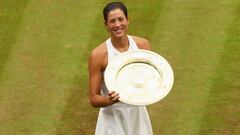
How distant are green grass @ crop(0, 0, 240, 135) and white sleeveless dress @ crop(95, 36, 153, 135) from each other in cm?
170

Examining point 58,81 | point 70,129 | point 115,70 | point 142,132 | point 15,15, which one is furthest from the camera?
point 15,15

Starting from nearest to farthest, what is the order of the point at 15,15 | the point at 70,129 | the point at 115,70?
the point at 115,70 → the point at 70,129 → the point at 15,15

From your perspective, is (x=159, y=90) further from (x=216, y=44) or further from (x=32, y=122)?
(x=216, y=44)

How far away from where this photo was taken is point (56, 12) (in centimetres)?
1050

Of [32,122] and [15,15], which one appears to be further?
[15,15]

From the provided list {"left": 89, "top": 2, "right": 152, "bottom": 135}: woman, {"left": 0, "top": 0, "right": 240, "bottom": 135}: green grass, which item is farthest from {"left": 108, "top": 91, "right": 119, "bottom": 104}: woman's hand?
{"left": 0, "top": 0, "right": 240, "bottom": 135}: green grass

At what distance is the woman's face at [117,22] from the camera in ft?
20.0

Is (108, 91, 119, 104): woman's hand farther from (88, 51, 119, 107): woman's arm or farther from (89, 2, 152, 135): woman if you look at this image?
(88, 51, 119, 107): woman's arm

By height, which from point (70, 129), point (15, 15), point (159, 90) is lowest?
point (70, 129)

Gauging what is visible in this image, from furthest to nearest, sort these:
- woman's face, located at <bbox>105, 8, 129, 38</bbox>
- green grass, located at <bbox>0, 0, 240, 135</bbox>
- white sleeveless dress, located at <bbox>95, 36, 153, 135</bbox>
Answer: green grass, located at <bbox>0, 0, 240, 135</bbox>
white sleeveless dress, located at <bbox>95, 36, 153, 135</bbox>
woman's face, located at <bbox>105, 8, 129, 38</bbox>

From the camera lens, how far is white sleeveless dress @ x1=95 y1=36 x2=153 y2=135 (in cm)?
647

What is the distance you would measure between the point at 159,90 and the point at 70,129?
2.57 metres

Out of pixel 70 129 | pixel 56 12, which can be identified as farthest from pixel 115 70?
pixel 56 12

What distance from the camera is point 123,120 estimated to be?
21.5 ft
